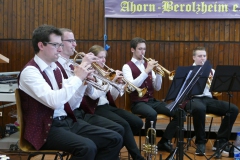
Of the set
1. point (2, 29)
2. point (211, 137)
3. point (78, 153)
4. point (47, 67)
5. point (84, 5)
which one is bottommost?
point (211, 137)

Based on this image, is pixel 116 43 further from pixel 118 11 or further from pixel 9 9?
pixel 9 9

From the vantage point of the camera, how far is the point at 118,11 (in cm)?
699

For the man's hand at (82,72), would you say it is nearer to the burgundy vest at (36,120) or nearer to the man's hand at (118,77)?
the burgundy vest at (36,120)

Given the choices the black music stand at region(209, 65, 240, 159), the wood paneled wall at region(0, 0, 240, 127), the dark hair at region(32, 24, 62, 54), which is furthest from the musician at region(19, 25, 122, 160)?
the wood paneled wall at region(0, 0, 240, 127)

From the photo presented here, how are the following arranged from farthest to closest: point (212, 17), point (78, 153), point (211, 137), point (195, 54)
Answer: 1. point (212, 17)
2. point (211, 137)
3. point (195, 54)
4. point (78, 153)

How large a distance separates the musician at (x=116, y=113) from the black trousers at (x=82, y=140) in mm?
592

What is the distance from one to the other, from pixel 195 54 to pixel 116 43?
1906mm

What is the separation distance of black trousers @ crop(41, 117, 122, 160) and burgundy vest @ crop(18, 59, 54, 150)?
0.08m

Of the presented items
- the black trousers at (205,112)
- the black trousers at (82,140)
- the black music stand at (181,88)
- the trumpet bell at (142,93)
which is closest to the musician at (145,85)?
the trumpet bell at (142,93)

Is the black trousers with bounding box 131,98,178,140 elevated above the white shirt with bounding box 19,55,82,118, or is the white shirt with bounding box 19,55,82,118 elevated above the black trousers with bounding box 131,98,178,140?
the white shirt with bounding box 19,55,82,118

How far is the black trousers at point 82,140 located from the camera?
307 cm

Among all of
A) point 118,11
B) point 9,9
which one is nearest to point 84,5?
point 118,11

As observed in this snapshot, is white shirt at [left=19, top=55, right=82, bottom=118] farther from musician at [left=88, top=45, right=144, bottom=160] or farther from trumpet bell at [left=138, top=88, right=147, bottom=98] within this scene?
trumpet bell at [left=138, top=88, right=147, bottom=98]

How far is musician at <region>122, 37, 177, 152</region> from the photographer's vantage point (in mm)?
4910
